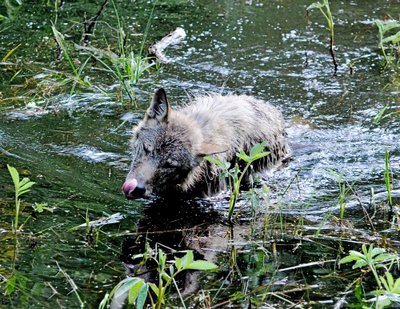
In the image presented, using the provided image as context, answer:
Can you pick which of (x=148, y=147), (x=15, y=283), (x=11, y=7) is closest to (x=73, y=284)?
(x=15, y=283)

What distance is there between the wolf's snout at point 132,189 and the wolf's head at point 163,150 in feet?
0.34

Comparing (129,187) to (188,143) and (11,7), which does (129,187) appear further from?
(11,7)

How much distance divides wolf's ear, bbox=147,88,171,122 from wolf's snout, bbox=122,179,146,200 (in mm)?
718

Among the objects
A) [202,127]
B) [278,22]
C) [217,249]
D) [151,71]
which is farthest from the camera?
[278,22]

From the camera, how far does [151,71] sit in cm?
934

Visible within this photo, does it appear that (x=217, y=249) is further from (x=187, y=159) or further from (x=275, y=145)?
(x=275, y=145)

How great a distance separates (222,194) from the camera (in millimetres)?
6906

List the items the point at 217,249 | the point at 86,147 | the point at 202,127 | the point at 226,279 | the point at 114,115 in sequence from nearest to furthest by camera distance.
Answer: the point at 226,279, the point at 217,249, the point at 202,127, the point at 86,147, the point at 114,115

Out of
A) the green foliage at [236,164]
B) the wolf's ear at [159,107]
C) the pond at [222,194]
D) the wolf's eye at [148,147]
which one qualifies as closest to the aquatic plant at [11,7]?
the pond at [222,194]

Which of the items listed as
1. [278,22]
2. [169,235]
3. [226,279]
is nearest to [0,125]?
[169,235]

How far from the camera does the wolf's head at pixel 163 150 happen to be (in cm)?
625

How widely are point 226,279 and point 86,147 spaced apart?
9.97 feet

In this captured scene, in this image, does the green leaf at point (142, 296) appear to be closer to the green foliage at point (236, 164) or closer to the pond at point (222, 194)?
the pond at point (222, 194)

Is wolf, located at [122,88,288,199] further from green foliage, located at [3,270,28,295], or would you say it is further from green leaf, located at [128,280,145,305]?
green leaf, located at [128,280,145,305]
